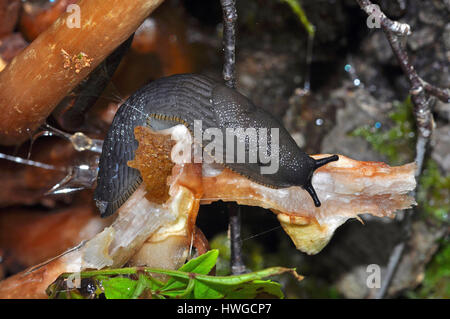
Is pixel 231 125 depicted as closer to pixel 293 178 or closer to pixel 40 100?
pixel 293 178

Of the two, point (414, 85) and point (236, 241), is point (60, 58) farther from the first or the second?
point (414, 85)

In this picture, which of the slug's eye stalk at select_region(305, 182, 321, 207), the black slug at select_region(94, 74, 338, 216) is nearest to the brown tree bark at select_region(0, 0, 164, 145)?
the black slug at select_region(94, 74, 338, 216)

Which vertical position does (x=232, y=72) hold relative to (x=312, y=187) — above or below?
above

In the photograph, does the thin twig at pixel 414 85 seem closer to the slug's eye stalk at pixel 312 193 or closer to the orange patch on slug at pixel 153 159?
the slug's eye stalk at pixel 312 193

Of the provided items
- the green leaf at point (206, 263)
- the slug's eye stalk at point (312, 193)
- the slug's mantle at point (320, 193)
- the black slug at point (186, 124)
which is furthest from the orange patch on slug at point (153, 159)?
the slug's eye stalk at point (312, 193)

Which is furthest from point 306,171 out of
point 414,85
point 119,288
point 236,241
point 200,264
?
point 119,288

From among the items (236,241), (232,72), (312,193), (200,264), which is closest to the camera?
(200,264)

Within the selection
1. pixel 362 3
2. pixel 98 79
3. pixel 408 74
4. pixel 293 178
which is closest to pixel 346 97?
pixel 408 74
